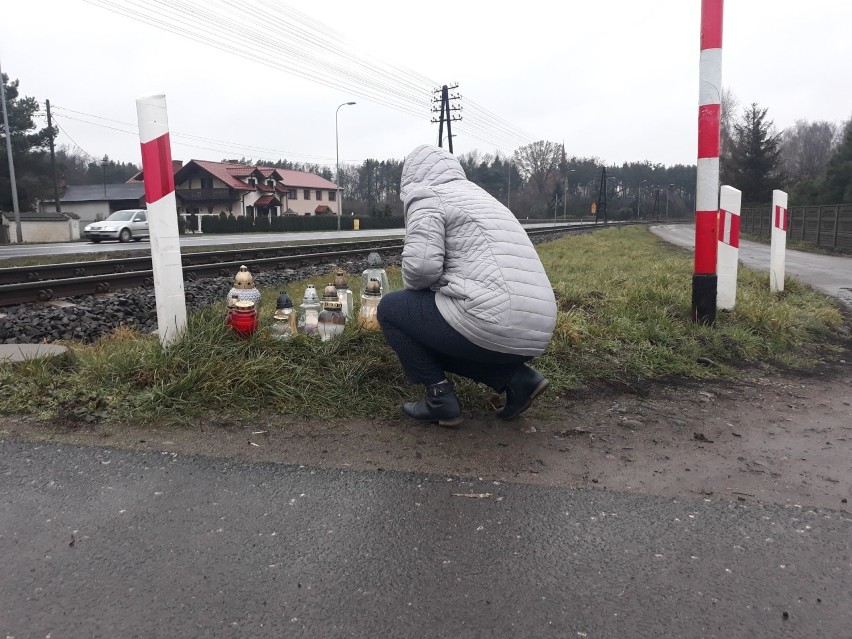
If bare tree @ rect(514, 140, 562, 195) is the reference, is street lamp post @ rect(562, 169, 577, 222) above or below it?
below

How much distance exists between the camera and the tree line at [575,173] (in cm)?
4584

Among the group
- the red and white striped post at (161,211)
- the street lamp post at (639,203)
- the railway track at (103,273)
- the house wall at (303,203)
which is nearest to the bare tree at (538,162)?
the street lamp post at (639,203)

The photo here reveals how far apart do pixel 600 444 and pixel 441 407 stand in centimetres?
77

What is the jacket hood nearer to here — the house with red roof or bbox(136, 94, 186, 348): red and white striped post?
bbox(136, 94, 186, 348): red and white striped post

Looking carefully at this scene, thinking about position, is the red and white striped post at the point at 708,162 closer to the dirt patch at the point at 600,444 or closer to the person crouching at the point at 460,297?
the dirt patch at the point at 600,444

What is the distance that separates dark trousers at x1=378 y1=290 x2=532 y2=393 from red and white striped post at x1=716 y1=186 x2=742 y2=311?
131 inches

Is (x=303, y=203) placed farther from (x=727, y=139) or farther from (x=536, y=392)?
(x=536, y=392)

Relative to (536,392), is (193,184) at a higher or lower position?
higher

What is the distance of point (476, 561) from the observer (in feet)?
6.73

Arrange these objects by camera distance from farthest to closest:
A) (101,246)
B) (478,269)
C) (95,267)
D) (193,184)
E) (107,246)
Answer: (193,184)
(101,246)
(107,246)
(95,267)
(478,269)

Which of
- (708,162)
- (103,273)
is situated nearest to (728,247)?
(708,162)

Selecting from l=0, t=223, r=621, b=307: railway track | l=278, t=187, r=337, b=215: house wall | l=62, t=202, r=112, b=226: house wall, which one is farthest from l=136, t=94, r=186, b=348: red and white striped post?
l=278, t=187, r=337, b=215: house wall

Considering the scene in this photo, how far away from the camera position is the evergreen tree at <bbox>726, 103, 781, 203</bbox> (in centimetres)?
5384

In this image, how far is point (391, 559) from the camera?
2.06 meters
